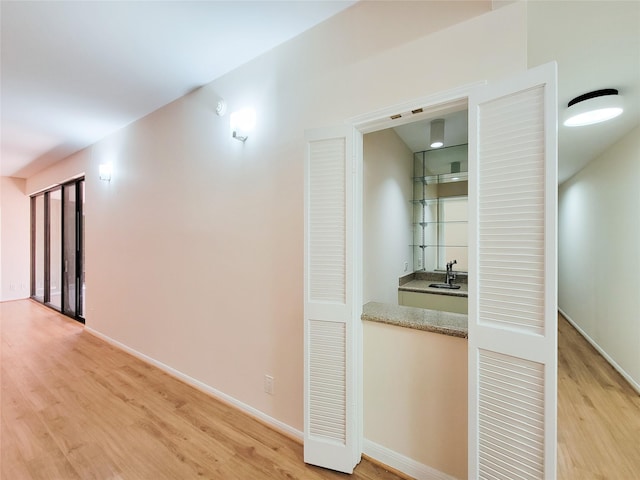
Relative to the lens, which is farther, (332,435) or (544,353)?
(332,435)

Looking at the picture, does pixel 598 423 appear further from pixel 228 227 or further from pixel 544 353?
pixel 228 227

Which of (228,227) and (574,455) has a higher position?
(228,227)

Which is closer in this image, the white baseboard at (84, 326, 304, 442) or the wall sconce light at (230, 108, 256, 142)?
the white baseboard at (84, 326, 304, 442)

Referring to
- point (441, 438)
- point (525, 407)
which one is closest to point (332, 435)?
point (441, 438)

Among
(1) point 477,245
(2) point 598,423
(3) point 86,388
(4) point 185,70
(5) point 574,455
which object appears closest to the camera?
(1) point 477,245

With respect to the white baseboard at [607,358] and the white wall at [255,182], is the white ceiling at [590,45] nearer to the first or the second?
the white wall at [255,182]

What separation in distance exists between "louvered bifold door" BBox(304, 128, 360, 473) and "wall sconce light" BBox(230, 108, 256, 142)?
0.73 metres

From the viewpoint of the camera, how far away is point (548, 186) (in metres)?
1.17

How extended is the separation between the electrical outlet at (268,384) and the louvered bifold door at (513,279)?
136cm

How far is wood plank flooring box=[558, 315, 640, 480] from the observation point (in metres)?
1.84

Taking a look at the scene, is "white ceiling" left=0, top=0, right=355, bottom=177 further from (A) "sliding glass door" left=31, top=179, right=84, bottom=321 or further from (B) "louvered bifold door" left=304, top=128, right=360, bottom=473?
(A) "sliding glass door" left=31, top=179, right=84, bottom=321

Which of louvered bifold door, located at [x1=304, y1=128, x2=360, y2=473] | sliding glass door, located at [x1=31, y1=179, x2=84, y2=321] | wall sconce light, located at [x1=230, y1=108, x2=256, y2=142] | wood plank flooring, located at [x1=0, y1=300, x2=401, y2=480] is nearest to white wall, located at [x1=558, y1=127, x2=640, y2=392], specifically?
louvered bifold door, located at [x1=304, y1=128, x2=360, y2=473]

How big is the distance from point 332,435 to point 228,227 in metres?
1.70

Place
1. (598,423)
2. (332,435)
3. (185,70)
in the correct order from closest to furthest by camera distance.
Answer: (332,435) < (598,423) < (185,70)
